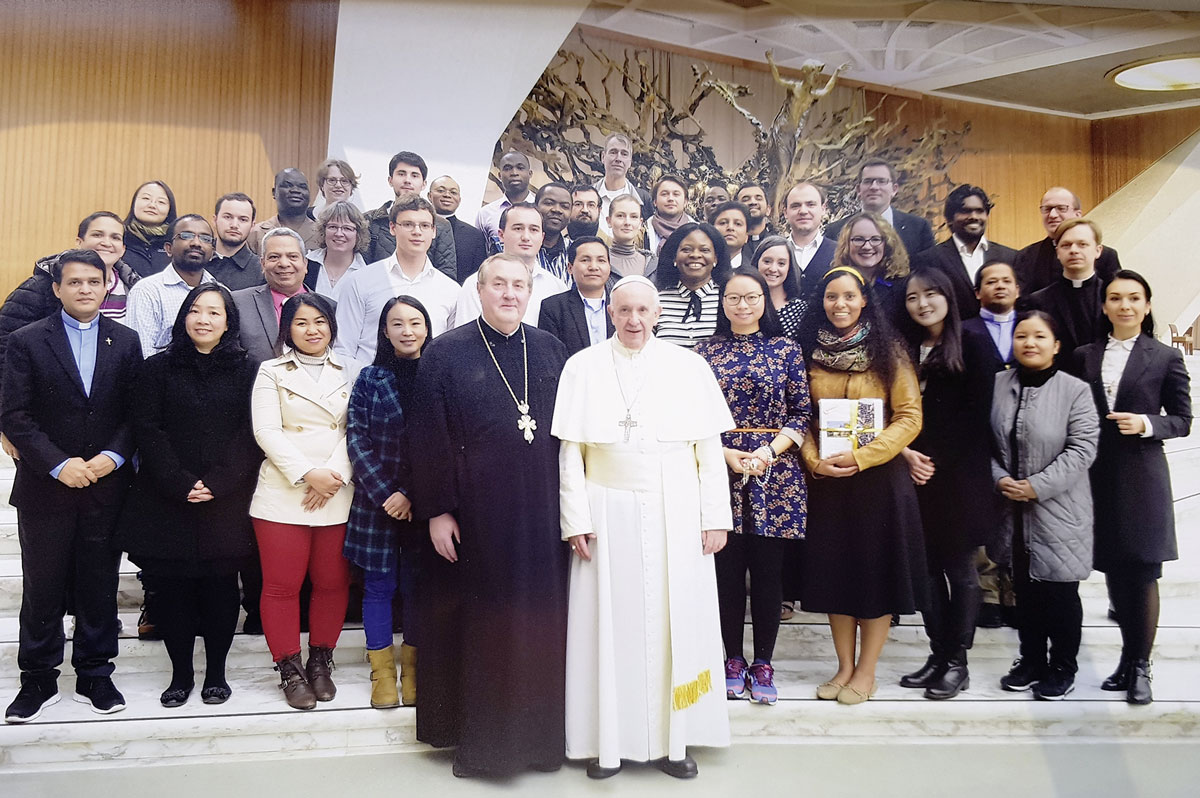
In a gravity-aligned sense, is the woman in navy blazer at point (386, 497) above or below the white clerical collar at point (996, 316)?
below

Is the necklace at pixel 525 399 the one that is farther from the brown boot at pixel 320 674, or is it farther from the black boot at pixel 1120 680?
the black boot at pixel 1120 680

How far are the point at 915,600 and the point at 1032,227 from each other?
72.4 inches

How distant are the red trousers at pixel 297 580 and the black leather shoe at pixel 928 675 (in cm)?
227

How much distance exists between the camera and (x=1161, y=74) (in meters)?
3.84

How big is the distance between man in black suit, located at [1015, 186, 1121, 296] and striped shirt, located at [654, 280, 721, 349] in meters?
1.40

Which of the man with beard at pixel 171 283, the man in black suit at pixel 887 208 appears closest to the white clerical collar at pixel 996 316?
the man in black suit at pixel 887 208

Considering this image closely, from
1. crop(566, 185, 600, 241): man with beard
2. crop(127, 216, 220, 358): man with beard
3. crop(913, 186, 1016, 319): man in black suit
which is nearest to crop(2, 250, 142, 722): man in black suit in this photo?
crop(127, 216, 220, 358): man with beard

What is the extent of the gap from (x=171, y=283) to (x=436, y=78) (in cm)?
145

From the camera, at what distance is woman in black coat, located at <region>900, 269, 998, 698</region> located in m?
3.19

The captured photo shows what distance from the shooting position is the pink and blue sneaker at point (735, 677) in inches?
122

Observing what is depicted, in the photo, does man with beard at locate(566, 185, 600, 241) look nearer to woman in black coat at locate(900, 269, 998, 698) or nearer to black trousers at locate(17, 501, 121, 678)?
woman in black coat at locate(900, 269, 998, 698)

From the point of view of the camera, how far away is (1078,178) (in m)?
3.76

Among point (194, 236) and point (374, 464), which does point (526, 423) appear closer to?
point (374, 464)

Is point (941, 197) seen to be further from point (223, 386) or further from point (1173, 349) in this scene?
point (223, 386)
